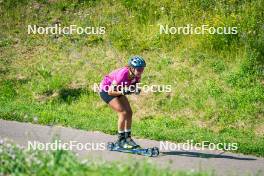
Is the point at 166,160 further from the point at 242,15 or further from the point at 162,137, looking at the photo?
the point at 242,15

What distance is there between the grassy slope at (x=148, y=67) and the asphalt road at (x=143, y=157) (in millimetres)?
540

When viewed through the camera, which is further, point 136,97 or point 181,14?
point 181,14

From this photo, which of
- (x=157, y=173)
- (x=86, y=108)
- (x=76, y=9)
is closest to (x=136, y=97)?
(x=86, y=108)

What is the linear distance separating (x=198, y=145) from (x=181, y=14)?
8319 millimetres

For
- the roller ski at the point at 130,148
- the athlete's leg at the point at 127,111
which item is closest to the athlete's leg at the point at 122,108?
the athlete's leg at the point at 127,111

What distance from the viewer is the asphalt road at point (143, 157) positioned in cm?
969

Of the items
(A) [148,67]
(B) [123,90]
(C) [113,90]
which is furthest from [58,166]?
(A) [148,67]

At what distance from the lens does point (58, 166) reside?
7496mm

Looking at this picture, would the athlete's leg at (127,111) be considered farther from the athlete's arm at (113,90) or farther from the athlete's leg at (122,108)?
the athlete's arm at (113,90)

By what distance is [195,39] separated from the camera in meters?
17.5

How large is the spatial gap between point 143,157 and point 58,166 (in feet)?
10.7

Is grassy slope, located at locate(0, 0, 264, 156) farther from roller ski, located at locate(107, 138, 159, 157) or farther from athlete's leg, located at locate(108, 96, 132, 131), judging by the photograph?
athlete's leg, located at locate(108, 96, 132, 131)

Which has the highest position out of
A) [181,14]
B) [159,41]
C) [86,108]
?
[181,14]

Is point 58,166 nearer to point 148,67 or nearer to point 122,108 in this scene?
point 122,108
